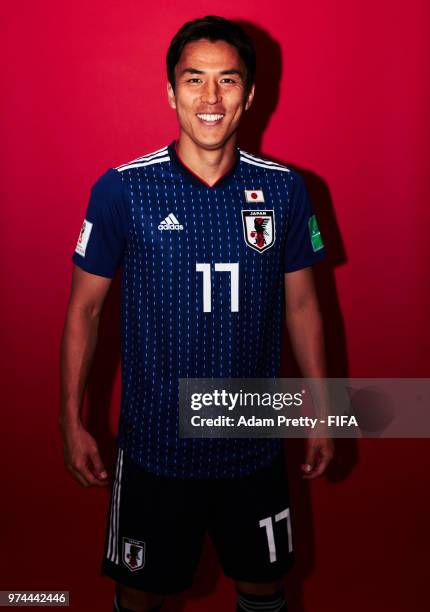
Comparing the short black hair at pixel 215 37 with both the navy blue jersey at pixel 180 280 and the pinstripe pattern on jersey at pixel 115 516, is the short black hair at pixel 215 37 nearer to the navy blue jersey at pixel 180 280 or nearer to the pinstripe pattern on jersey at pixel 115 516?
the navy blue jersey at pixel 180 280

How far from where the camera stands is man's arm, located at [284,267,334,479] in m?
1.64

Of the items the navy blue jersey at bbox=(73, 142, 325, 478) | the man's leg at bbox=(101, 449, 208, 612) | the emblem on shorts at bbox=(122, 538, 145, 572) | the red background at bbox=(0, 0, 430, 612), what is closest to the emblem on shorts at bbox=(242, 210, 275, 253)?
the navy blue jersey at bbox=(73, 142, 325, 478)

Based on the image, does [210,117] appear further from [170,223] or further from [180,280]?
[180,280]

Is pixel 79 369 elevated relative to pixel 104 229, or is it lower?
lower

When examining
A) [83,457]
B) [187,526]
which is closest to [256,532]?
[187,526]

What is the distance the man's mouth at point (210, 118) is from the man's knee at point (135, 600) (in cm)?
101

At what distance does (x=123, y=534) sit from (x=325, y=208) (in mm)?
974

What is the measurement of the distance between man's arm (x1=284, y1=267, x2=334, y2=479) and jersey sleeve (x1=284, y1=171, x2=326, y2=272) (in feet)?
0.09

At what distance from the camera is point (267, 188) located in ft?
5.08

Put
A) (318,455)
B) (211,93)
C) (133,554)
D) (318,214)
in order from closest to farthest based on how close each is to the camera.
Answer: (211,93) → (133,554) → (318,455) → (318,214)

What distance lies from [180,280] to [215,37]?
0.51 meters

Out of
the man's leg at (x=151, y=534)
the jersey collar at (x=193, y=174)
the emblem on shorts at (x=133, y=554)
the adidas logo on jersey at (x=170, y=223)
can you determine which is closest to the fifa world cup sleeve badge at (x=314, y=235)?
the jersey collar at (x=193, y=174)

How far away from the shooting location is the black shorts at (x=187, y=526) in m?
1.52

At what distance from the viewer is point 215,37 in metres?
1.49
